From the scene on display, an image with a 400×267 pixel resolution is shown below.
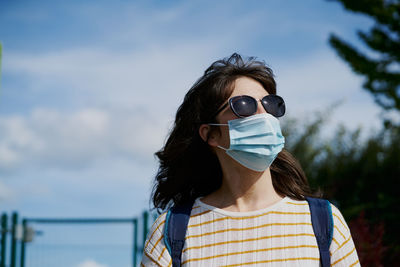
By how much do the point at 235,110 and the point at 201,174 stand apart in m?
0.52

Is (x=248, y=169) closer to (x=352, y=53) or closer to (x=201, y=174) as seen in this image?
(x=201, y=174)

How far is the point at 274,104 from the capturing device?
10.3 ft

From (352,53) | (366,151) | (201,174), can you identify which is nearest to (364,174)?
(366,151)

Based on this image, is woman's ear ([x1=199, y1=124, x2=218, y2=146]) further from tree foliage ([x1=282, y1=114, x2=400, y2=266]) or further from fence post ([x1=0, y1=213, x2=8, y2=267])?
fence post ([x1=0, y1=213, x2=8, y2=267])

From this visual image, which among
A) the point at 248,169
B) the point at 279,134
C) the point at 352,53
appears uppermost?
the point at 352,53

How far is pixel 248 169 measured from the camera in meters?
3.11

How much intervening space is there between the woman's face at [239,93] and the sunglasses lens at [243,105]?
0.04m

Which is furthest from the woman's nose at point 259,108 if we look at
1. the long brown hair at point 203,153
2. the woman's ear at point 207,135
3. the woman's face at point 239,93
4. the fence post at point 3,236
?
A: the fence post at point 3,236

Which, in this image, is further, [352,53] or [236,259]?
[352,53]

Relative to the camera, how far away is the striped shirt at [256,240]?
9.33 ft

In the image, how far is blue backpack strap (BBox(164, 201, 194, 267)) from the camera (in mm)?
2920

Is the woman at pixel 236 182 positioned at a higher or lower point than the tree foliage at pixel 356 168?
lower

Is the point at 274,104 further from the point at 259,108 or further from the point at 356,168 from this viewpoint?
the point at 356,168

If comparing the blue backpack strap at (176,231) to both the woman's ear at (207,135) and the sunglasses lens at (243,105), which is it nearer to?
the woman's ear at (207,135)
